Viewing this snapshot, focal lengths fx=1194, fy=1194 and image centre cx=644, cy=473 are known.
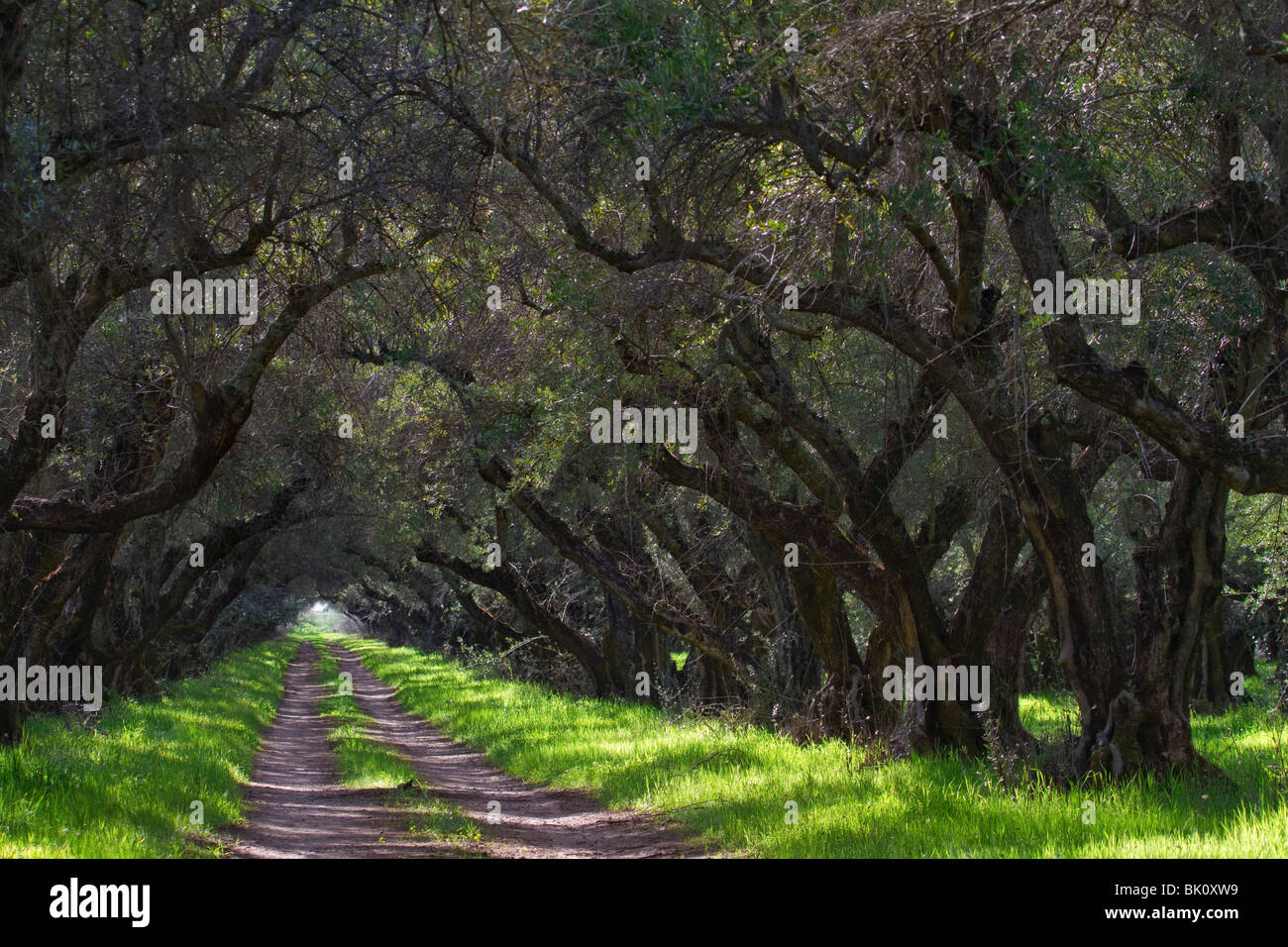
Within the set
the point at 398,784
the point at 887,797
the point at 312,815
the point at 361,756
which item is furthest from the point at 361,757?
the point at 887,797

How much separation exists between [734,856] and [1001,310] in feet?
15.2

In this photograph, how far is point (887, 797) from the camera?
866cm

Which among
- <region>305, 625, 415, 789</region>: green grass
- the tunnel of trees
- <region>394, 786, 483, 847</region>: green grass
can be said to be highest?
the tunnel of trees

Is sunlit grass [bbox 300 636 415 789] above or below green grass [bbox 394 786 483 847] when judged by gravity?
below

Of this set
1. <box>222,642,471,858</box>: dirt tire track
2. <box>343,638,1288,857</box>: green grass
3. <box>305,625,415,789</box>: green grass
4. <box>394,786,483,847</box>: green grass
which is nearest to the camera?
<box>343,638,1288,857</box>: green grass

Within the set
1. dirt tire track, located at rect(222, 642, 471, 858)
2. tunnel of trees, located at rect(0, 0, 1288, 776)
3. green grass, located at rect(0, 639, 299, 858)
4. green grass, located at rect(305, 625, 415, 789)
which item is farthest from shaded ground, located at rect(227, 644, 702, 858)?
tunnel of trees, located at rect(0, 0, 1288, 776)

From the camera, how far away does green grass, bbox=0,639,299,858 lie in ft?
23.6

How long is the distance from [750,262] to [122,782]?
6722mm

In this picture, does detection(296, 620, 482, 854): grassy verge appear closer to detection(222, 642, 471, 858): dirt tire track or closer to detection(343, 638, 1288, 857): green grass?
detection(222, 642, 471, 858): dirt tire track

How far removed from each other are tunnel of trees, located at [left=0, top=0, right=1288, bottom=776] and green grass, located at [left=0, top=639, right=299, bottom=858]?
1.69m

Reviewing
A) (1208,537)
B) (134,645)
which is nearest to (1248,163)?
(1208,537)

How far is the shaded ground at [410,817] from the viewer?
8.58m

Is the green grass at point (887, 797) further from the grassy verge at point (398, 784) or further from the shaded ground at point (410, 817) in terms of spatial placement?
the grassy verge at point (398, 784)

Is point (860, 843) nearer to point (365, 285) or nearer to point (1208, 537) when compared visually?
point (1208, 537)
